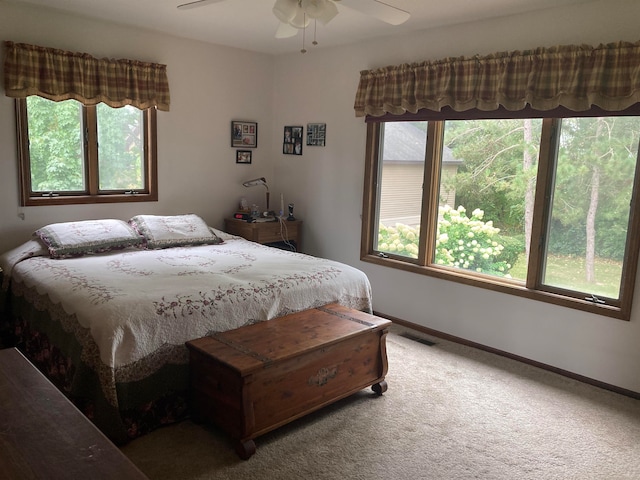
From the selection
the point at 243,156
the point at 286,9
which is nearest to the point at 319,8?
the point at 286,9

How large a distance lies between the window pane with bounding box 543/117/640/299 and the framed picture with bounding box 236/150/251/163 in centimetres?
285

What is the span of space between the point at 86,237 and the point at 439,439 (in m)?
2.65

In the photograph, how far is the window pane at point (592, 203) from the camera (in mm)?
3125

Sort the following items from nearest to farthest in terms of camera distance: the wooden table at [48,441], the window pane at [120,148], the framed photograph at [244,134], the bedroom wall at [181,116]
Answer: the wooden table at [48,441], the bedroom wall at [181,116], the window pane at [120,148], the framed photograph at [244,134]

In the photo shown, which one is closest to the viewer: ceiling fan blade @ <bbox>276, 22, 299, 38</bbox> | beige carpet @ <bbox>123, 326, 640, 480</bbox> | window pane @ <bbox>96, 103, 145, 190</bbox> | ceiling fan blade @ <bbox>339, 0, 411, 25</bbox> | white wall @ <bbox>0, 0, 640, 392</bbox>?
beige carpet @ <bbox>123, 326, 640, 480</bbox>

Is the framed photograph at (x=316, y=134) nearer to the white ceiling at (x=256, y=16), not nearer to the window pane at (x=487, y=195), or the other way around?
the white ceiling at (x=256, y=16)

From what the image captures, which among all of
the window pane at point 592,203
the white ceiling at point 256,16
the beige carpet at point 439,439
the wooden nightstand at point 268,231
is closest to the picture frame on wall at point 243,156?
the wooden nightstand at point 268,231

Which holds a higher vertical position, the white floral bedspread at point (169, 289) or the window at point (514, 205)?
the window at point (514, 205)

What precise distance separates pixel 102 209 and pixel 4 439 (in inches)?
132

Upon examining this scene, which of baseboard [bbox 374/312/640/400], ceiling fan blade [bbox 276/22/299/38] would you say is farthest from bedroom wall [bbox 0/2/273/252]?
baseboard [bbox 374/312/640/400]

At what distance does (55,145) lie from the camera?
3.93 metres

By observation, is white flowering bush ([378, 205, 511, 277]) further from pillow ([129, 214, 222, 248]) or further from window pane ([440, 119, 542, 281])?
pillow ([129, 214, 222, 248])

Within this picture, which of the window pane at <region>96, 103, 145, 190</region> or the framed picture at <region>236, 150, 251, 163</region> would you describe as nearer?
the window pane at <region>96, 103, 145, 190</region>

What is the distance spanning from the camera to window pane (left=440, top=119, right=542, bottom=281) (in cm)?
359
